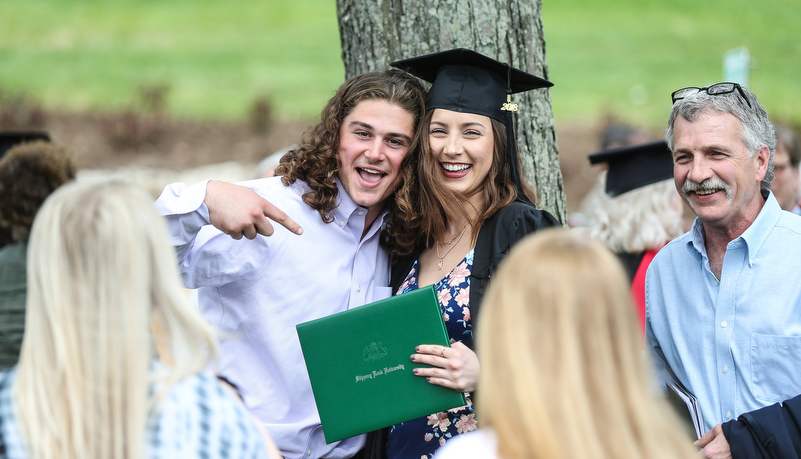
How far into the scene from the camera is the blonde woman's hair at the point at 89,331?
163 centimetres

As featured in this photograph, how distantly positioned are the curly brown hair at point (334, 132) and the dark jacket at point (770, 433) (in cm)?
164

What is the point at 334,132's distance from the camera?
329 centimetres

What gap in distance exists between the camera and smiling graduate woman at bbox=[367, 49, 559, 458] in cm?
285

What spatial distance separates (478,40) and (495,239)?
118cm

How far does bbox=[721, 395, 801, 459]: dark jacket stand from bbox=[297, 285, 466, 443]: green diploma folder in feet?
3.22

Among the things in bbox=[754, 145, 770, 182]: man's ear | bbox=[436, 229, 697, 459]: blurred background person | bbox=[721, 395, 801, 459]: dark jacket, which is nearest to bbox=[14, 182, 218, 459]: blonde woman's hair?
bbox=[436, 229, 697, 459]: blurred background person

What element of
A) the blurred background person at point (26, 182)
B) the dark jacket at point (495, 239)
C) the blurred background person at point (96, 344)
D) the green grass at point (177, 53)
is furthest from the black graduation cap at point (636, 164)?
the green grass at point (177, 53)

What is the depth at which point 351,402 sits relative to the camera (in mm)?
2725

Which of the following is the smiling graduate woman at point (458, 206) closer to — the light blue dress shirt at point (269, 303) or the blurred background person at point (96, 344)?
the light blue dress shirt at point (269, 303)

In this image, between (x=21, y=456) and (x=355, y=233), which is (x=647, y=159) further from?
Result: (x=21, y=456)

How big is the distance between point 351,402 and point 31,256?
1.36 m

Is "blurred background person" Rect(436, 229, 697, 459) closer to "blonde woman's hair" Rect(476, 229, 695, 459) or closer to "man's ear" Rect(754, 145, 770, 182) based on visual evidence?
"blonde woman's hair" Rect(476, 229, 695, 459)

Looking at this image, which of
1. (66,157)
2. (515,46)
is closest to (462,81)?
(515,46)

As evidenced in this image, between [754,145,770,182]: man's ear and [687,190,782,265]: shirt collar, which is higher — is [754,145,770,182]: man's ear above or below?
above
